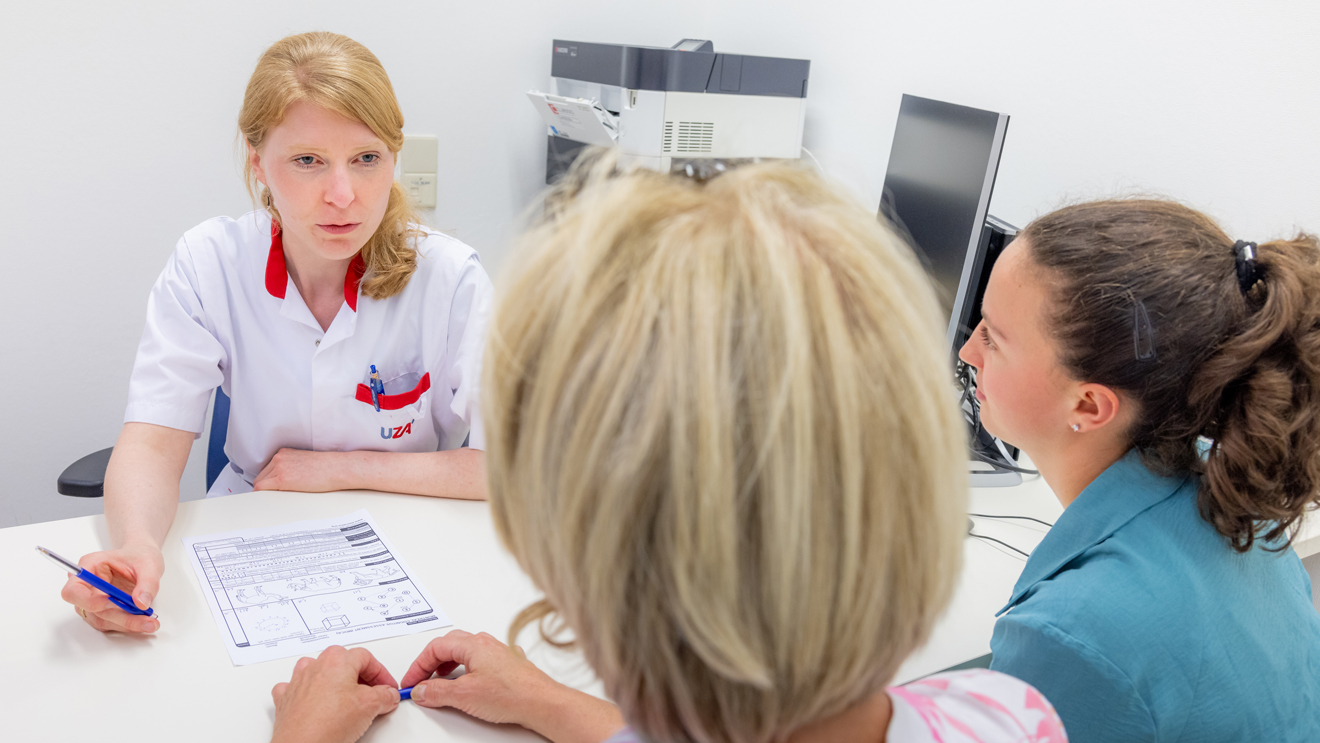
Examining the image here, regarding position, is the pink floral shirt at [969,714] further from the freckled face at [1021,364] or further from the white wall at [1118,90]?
the white wall at [1118,90]

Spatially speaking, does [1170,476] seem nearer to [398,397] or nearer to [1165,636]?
[1165,636]

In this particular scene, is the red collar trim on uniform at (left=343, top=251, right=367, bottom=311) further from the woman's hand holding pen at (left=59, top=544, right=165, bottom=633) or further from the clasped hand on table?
the clasped hand on table

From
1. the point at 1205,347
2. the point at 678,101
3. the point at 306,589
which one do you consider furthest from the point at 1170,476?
the point at 678,101

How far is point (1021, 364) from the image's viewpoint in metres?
1.01

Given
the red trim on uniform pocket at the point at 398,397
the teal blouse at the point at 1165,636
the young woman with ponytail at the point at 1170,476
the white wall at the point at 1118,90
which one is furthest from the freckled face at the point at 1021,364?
the red trim on uniform pocket at the point at 398,397

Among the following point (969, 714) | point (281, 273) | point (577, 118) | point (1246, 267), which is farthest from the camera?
point (577, 118)

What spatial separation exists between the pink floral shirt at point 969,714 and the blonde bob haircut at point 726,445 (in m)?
0.08

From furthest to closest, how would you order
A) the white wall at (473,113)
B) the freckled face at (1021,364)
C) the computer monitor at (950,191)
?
the white wall at (473,113) → the computer monitor at (950,191) → the freckled face at (1021,364)

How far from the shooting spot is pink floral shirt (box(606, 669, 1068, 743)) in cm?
52

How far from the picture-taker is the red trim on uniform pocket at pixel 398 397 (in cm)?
144

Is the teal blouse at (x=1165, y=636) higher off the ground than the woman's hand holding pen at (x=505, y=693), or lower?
higher

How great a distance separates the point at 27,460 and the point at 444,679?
1798 millimetres

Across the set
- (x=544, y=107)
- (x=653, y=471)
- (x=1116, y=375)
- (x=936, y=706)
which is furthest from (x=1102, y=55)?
(x=653, y=471)

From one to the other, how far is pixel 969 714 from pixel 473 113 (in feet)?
7.43
